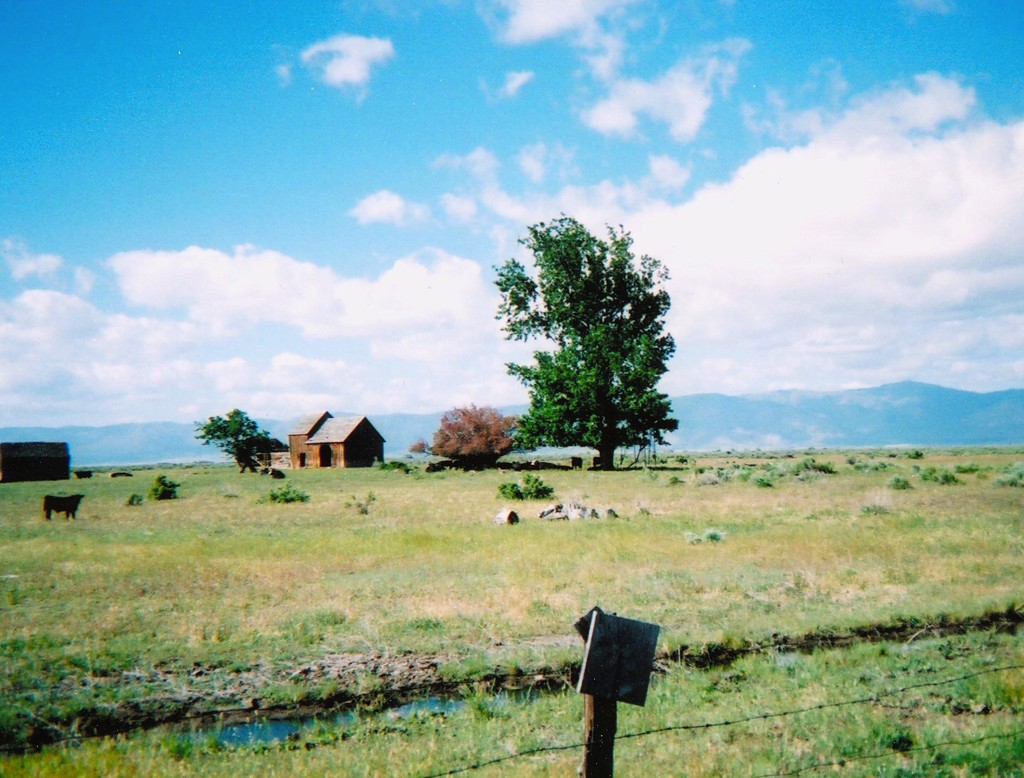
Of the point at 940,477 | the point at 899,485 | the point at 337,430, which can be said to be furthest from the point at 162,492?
the point at 940,477

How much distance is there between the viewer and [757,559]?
16.0 metres

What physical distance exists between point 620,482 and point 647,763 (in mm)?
34677

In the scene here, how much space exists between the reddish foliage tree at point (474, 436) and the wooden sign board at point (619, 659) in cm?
5814

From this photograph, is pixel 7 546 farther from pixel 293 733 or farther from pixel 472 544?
pixel 293 733

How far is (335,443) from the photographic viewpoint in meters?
72.9

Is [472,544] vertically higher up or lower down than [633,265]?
lower down

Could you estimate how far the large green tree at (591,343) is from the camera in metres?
50.1

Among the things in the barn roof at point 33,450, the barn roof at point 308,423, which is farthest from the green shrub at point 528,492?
the barn roof at point 33,450

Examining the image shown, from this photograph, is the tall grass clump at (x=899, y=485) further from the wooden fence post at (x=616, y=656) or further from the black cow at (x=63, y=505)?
the black cow at (x=63, y=505)

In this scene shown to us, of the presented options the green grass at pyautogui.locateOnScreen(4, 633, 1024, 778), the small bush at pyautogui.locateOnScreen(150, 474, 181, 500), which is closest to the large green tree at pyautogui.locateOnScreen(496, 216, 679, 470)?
the small bush at pyautogui.locateOnScreen(150, 474, 181, 500)

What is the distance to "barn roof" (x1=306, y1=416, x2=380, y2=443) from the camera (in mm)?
73062

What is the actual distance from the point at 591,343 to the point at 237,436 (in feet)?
164

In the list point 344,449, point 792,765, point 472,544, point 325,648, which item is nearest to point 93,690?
point 325,648

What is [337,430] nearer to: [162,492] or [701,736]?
[162,492]
